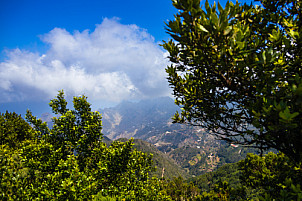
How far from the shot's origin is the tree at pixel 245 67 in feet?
10.3

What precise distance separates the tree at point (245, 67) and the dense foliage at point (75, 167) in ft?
20.0

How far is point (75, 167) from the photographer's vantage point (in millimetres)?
6887

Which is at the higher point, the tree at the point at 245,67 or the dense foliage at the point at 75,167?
the tree at the point at 245,67

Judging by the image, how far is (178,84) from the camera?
19.7 feet

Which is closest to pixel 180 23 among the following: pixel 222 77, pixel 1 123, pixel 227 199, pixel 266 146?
pixel 222 77

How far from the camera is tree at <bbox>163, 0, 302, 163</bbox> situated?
123 inches

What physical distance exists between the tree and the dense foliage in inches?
240

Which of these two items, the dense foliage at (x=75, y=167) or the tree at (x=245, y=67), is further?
the dense foliage at (x=75, y=167)

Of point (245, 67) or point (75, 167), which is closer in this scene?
point (245, 67)

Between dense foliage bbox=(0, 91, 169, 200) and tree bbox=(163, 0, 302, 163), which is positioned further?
dense foliage bbox=(0, 91, 169, 200)

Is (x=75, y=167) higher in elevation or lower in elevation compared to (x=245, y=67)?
lower

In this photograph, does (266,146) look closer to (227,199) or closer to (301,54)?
(301,54)

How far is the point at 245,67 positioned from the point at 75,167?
8.29 meters

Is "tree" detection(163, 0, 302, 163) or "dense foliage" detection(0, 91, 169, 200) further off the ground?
"tree" detection(163, 0, 302, 163)
